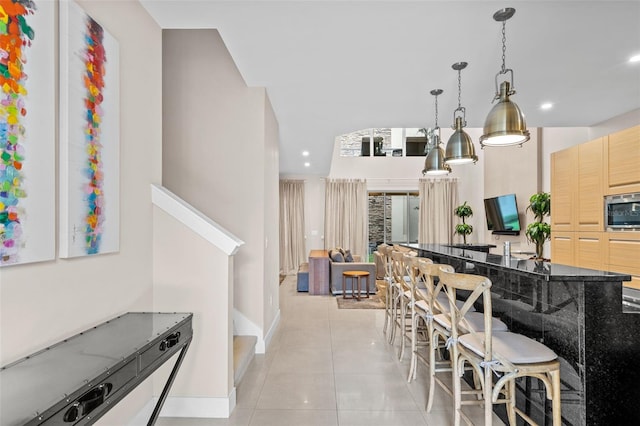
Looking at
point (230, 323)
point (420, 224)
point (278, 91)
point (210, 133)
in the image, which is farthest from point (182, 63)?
point (420, 224)

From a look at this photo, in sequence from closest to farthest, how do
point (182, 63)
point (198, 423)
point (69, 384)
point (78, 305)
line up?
point (69, 384), point (78, 305), point (198, 423), point (182, 63)

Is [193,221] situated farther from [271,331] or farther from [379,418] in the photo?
[271,331]

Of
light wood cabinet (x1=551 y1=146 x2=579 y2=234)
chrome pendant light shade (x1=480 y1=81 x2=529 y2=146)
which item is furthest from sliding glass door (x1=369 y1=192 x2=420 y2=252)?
chrome pendant light shade (x1=480 y1=81 x2=529 y2=146)

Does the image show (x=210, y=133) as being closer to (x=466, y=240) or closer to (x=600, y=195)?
(x=600, y=195)

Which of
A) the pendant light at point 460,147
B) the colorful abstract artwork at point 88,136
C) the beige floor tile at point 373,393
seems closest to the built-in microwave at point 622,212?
the pendant light at point 460,147

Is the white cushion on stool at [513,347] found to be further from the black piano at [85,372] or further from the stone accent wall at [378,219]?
the stone accent wall at [378,219]

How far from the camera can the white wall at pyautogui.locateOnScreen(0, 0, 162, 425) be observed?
128 centimetres

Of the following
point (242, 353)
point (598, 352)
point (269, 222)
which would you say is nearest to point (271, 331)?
point (242, 353)

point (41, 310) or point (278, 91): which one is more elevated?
point (278, 91)

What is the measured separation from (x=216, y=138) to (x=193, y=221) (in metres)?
1.41

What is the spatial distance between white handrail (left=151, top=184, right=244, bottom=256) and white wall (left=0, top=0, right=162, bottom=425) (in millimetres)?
79

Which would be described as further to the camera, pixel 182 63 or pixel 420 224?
pixel 420 224

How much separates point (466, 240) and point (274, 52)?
7892mm

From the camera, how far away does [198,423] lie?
2266 millimetres
